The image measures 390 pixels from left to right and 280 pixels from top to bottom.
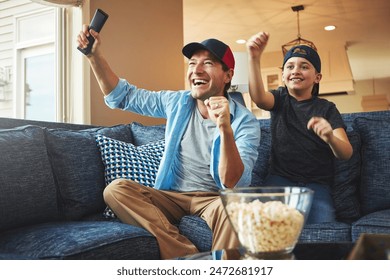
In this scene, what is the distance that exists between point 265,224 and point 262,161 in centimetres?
124

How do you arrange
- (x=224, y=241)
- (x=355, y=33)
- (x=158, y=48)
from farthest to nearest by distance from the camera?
(x=355, y=33)
(x=158, y=48)
(x=224, y=241)

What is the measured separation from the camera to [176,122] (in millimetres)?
1716

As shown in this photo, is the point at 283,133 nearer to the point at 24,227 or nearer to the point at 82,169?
the point at 82,169

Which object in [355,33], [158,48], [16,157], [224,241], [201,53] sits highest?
[355,33]

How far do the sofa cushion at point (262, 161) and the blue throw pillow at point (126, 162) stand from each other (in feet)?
1.43

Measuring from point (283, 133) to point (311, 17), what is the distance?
3.68 m

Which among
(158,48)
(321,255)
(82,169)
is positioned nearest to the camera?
(321,255)

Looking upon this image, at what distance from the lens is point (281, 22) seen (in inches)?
201

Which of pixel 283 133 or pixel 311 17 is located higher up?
pixel 311 17

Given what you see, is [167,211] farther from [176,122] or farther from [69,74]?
[69,74]

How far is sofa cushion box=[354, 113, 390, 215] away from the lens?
1.69 metres

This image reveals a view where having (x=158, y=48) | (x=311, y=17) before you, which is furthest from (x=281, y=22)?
(x=158, y=48)

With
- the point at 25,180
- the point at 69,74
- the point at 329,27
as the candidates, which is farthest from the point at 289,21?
the point at 25,180

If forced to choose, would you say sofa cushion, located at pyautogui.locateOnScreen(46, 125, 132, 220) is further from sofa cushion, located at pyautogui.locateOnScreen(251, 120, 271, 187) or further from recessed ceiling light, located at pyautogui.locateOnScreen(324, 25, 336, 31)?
recessed ceiling light, located at pyautogui.locateOnScreen(324, 25, 336, 31)
